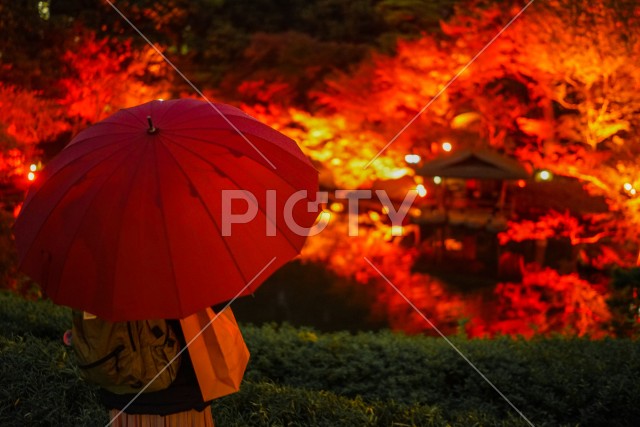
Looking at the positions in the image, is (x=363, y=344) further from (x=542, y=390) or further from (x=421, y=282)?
(x=421, y=282)

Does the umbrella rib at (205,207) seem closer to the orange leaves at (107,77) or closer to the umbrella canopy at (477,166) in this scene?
the umbrella canopy at (477,166)

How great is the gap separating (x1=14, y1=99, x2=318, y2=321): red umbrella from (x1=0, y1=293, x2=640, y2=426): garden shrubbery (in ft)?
4.19

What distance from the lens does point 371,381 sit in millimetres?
5555

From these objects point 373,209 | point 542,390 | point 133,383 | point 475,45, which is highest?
point 475,45

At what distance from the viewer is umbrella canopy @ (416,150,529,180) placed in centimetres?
1596

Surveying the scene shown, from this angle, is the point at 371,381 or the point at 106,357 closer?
the point at 106,357

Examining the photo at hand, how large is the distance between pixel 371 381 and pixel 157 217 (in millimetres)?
3392

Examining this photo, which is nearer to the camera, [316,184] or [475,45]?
[316,184]

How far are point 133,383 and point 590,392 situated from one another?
346 cm

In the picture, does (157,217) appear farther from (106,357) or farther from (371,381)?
(371,381)

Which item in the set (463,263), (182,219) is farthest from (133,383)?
(463,263)

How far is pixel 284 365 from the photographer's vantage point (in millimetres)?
5754

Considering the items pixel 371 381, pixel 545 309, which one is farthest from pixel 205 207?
pixel 545 309

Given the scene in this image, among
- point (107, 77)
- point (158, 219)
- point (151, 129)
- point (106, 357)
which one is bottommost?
point (106, 357)
